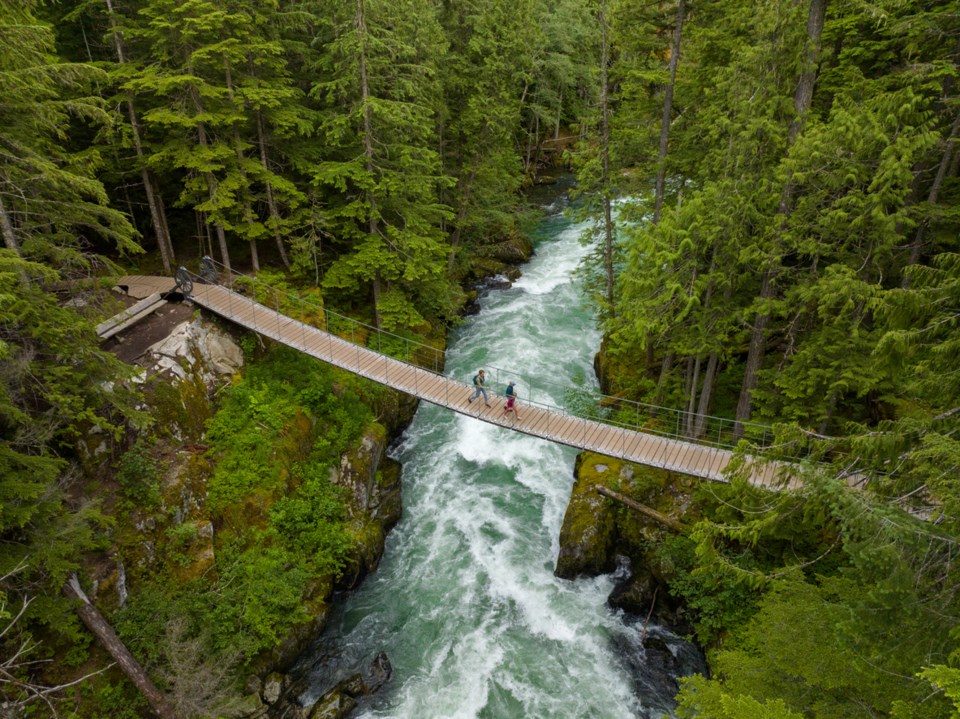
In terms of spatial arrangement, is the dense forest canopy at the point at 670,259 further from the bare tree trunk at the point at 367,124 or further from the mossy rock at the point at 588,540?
the mossy rock at the point at 588,540

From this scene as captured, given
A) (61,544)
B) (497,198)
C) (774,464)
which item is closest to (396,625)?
(61,544)

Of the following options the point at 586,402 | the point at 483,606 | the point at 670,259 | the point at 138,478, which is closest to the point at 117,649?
the point at 138,478

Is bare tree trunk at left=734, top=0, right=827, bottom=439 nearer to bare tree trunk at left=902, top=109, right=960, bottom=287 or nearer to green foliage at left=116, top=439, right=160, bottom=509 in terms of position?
bare tree trunk at left=902, top=109, right=960, bottom=287

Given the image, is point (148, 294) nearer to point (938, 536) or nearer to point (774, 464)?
point (774, 464)

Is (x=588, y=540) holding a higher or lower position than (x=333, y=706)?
higher

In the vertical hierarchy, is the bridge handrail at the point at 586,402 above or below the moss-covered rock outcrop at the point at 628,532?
above

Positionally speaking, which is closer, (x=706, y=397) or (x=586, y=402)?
(x=706, y=397)

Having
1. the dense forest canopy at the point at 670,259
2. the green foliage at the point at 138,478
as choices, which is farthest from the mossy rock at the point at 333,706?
the green foliage at the point at 138,478

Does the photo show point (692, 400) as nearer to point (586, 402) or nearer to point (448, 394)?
point (586, 402)
